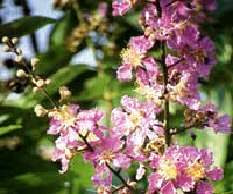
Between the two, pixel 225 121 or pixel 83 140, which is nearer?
pixel 83 140

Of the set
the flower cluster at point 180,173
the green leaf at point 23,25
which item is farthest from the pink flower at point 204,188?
the green leaf at point 23,25

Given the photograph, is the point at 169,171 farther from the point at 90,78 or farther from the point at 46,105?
Result: the point at 90,78

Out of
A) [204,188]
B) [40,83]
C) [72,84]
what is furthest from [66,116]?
[72,84]

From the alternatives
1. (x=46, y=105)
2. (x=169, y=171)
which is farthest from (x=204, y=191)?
(x=46, y=105)

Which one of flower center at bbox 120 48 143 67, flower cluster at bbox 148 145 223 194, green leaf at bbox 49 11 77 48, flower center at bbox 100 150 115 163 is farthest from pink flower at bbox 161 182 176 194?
green leaf at bbox 49 11 77 48

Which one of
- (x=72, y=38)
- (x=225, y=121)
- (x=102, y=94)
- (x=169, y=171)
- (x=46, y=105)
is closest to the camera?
(x=169, y=171)

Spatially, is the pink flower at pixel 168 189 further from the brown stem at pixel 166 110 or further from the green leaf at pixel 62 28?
the green leaf at pixel 62 28

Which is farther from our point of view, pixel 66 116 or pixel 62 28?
pixel 62 28

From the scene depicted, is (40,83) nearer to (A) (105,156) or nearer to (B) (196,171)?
(A) (105,156)
